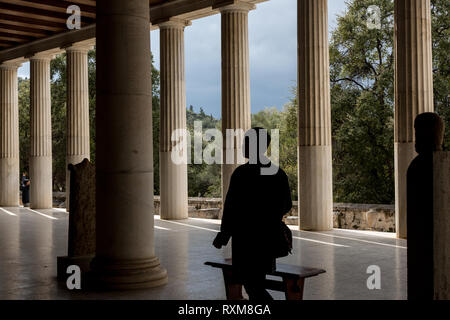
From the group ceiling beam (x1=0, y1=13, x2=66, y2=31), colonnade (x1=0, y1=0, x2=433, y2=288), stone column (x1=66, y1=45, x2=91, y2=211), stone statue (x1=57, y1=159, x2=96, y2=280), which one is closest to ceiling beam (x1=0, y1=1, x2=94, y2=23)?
ceiling beam (x1=0, y1=13, x2=66, y2=31)

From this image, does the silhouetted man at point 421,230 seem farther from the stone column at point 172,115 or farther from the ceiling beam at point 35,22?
the ceiling beam at point 35,22

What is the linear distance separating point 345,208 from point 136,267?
137ft

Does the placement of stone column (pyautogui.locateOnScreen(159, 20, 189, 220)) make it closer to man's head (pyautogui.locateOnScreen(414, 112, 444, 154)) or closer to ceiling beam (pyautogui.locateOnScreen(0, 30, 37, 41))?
ceiling beam (pyautogui.locateOnScreen(0, 30, 37, 41))

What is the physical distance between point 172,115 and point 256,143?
4374 centimetres

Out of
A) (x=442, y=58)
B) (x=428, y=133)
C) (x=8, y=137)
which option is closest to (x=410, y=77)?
(x=428, y=133)

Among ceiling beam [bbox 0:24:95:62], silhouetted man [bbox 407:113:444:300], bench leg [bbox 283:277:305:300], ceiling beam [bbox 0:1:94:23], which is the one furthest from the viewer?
ceiling beam [bbox 0:24:95:62]

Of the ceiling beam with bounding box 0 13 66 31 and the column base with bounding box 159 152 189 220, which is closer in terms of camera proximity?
the column base with bounding box 159 152 189 220

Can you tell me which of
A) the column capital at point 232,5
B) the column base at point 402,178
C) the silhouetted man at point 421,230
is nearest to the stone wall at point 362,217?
the column base at point 402,178

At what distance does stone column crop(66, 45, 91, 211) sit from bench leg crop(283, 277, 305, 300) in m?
57.0

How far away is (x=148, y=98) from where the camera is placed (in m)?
25.8

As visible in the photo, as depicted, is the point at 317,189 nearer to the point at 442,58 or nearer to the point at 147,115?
the point at 147,115

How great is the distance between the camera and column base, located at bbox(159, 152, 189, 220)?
2367 inches
